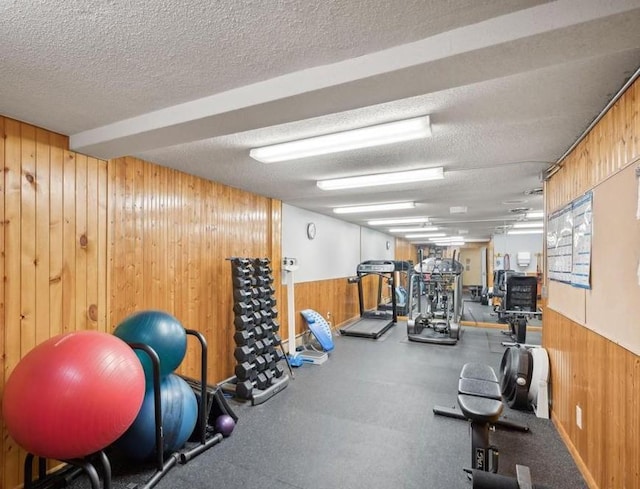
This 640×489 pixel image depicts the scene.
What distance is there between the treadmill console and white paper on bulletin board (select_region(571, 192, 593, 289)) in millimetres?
4573

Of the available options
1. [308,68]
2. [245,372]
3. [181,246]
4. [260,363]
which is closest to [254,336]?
[260,363]

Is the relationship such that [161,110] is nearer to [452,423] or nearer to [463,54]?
[463,54]

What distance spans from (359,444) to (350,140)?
2.33 metres

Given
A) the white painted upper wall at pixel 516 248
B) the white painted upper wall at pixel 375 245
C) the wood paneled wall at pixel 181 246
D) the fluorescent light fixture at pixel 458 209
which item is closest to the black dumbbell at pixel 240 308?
the wood paneled wall at pixel 181 246

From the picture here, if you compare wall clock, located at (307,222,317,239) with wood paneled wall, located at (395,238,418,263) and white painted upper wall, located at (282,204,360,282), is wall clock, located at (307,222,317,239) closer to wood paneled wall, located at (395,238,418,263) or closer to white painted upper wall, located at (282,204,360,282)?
white painted upper wall, located at (282,204,360,282)

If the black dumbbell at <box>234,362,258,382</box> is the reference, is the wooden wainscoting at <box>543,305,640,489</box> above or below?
above

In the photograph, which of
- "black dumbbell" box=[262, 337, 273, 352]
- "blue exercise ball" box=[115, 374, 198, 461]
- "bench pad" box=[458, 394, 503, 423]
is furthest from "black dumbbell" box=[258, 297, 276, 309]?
"bench pad" box=[458, 394, 503, 423]

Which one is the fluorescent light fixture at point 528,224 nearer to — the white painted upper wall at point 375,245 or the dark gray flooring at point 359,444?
the white painted upper wall at point 375,245

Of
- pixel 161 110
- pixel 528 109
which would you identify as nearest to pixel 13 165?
pixel 161 110

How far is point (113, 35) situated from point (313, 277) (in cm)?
500

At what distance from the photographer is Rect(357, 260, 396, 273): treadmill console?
22.7ft

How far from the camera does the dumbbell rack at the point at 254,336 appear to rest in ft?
11.4

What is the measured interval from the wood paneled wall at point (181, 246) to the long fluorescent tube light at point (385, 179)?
1.24m

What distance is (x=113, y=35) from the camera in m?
1.28
